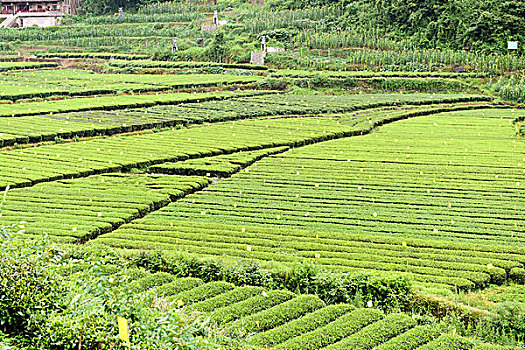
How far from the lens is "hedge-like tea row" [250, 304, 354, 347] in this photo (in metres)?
14.3

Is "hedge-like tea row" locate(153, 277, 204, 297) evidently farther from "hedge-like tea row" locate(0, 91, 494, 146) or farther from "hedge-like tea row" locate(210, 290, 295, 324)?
"hedge-like tea row" locate(0, 91, 494, 146)

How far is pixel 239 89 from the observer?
69438 mm

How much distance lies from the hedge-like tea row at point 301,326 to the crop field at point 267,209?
67mm

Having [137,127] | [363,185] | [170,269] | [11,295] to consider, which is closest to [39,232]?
[170,269]

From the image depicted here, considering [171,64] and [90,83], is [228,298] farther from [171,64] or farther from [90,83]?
[171,64]

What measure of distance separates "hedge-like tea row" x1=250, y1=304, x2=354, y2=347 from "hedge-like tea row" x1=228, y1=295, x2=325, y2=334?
0.87 feet

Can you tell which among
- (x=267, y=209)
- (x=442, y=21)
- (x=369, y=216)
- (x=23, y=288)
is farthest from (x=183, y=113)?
(x=442, y=21)

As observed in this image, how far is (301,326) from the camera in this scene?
14.9m

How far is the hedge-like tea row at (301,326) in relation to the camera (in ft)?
46.8

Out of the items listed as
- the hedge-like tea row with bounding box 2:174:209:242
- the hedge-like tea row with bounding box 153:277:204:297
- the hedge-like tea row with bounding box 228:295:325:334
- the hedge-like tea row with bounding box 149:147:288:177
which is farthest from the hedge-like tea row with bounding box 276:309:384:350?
the hedge-like tea row with bounding box 149:147:288:177

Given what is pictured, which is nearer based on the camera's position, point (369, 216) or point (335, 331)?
point (335, 331)

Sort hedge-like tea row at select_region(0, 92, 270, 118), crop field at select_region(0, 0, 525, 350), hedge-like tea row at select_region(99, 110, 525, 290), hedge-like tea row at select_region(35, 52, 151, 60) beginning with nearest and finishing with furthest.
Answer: crop field at select_region(0, 0, 525, 350), hedge-like tea row at select_region(99, 110, 525, 290), hedge-like tea row at select_region(0, 92, 270, 118), hedge-like tea row at select_region(35, 52, 151, 60)

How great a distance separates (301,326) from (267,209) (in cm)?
1076

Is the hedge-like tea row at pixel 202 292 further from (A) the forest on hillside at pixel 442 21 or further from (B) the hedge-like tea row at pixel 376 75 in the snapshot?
(A) the forest on hillside at pixel 442 21
